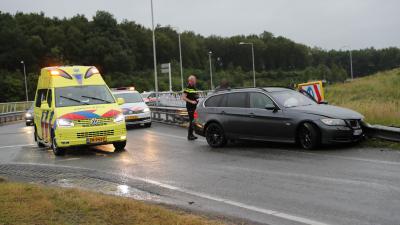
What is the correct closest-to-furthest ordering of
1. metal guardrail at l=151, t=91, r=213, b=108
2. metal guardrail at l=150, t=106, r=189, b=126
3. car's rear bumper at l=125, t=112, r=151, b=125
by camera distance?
1. car's rear bumper at l=125, t=112, r=151, b=125
2. metal guardrail at l=150, t=106, r=189, b=126
3. metal guardrail at l=151, t=91, r=213, b=108

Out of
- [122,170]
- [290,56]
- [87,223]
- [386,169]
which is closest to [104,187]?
[122,170]

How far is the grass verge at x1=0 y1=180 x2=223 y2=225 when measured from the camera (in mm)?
6141

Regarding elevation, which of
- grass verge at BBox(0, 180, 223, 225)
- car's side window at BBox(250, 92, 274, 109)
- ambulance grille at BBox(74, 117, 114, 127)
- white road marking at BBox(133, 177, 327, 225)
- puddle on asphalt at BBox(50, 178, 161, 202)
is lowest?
white road marking at BBox(133, 177, 327, 225)

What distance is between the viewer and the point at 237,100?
1379 cm

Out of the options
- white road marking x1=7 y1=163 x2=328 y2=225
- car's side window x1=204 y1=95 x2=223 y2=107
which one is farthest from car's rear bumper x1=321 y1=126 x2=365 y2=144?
white road marking x1=7 y1=163 x2=328 y2=225

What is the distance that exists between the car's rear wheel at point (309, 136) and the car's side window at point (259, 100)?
1166 mm

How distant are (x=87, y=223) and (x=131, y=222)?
0.50 m

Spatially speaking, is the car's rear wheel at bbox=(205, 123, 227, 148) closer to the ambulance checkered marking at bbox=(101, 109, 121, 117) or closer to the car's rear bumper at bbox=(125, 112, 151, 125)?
the ambulance checkered marking at bbox=(101, 109, 121, 117)

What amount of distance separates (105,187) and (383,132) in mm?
6699

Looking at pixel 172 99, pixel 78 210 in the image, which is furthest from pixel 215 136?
pixel 172 99

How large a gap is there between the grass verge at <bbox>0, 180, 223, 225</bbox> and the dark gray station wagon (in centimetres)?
576

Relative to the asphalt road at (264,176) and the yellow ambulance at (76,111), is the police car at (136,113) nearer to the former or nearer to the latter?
the yellow ambulance at (76,111)

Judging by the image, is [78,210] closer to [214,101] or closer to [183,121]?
[214,101]

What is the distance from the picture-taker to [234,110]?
539 inches
